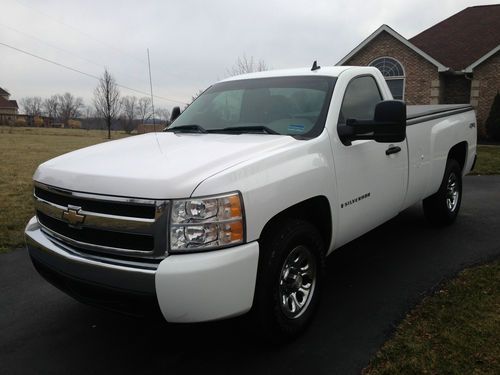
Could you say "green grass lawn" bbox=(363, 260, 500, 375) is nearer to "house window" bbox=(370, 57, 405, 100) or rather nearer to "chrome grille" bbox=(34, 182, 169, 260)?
"chrome grille" bbox=(34, 182, 169, 260)

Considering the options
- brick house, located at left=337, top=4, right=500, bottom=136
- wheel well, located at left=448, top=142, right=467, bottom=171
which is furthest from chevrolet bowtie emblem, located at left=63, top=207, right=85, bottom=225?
brick house, located at left=337, top=4, right=500, bottom=136

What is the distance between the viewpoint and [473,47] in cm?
2322

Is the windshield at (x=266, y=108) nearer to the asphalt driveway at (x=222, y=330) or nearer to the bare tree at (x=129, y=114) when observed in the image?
the asphalt driveway at (x=222, y=330)

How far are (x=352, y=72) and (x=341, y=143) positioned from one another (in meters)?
0.93

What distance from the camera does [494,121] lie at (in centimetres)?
2003

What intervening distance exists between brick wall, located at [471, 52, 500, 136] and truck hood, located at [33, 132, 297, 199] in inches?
837

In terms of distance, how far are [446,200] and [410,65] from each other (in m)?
18.7

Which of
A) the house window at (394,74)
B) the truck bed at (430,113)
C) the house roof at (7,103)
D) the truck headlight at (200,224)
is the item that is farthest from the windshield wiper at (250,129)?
the house roof at (7,103)

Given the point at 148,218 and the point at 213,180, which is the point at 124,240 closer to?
the point at 148,218

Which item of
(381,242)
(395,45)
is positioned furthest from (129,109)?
(381,242)

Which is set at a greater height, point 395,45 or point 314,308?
point 395,45

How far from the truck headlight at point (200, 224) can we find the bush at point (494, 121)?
816 inches

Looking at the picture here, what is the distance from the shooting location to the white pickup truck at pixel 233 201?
246 centimetres

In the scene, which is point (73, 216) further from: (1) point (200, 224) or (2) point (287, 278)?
(2) point (287, 278)
